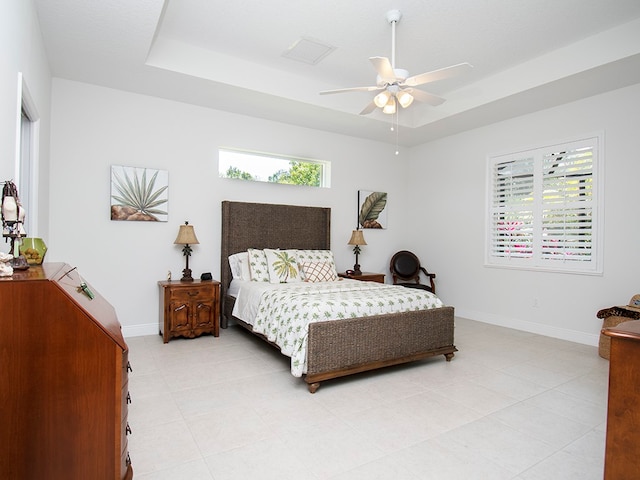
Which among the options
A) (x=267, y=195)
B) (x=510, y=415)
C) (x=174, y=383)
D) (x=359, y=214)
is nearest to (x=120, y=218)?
(x=267, y=195)

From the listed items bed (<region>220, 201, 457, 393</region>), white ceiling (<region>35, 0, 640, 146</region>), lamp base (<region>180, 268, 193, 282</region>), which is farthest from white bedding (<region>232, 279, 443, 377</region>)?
white ceiling (<region>35, 0, 640, 146</region>)

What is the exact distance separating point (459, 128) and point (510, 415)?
13.9 ft

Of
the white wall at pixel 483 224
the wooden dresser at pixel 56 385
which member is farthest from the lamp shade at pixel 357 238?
the wooden dresser at pixel 56 385

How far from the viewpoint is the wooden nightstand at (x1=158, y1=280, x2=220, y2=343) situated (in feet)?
13.5

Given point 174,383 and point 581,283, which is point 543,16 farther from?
point 174,383

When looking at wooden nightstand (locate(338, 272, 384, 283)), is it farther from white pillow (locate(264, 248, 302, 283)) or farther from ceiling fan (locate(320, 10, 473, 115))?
ceiling fan (locate(320, 10, 473, 115))

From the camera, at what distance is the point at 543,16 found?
3.26 metres

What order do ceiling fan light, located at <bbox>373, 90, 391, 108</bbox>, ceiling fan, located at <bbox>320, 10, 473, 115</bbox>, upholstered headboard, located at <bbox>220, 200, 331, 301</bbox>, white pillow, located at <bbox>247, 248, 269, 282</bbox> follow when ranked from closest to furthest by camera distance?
ceiling fan, located at <bbox>320, 10, 473, 115</bbox> < ceiling fan light, located at <bbox>373, 90, 391, 108</bbox> < white pillow, located at <bbox>247, 248, 269, 282</bbox> < upholstered headboard, located at <bbox>220, 200, 331, 301</bbox>

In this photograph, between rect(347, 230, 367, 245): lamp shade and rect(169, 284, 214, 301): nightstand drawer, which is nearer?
rect(169, 284, 214, 301): nightstand drawer

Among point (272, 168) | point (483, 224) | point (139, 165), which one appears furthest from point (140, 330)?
point (483, 224)

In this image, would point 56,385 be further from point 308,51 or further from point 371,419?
point 308,51

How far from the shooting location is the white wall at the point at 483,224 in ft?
13.2

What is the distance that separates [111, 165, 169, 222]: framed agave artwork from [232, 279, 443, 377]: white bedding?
1.45 m

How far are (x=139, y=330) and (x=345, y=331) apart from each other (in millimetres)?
2713
